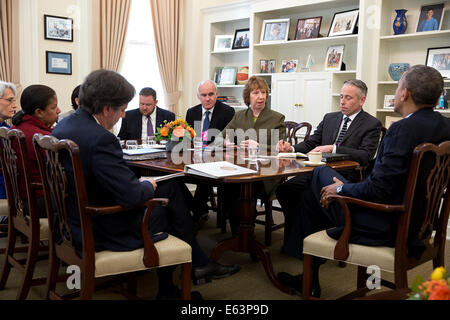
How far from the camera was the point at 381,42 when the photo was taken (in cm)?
509

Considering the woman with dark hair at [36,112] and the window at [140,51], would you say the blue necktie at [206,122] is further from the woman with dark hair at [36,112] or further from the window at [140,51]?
the window at [140,51]

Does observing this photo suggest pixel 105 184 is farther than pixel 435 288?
Yes

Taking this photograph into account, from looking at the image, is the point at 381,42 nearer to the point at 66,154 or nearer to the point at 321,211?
the point at 321,211

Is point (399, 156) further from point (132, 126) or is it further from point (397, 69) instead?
point (397, 69)

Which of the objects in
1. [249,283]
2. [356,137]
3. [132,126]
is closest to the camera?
[249,283]

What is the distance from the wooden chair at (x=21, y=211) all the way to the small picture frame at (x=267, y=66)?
4079mm

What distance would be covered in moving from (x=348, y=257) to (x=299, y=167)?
28.0 inches

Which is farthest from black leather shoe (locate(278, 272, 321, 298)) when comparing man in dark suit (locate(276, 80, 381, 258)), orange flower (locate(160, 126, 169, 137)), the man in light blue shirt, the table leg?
the man in light blue shirt

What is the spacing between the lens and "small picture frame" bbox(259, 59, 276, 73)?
242 inches

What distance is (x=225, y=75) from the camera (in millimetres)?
6711

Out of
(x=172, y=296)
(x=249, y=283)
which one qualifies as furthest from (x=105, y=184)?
(x=249, y=283)

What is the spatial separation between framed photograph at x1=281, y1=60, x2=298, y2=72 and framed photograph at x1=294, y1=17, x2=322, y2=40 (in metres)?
0.31

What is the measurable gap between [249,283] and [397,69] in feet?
10.5
